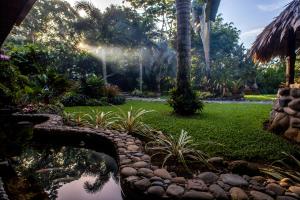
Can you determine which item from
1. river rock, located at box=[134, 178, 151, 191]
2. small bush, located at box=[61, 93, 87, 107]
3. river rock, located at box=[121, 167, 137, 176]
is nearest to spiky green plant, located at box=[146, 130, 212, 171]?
river rock, located at box=[121, 167, 137, 176]

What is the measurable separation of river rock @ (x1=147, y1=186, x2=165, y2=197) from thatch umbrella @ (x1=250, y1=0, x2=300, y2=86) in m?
4.63

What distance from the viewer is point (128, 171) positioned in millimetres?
3262

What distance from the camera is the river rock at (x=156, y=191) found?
2.79 meters

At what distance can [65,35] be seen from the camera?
22.7 m

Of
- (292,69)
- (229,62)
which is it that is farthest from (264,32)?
(229,62)

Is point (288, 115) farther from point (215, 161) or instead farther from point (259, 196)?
point (259, 196)

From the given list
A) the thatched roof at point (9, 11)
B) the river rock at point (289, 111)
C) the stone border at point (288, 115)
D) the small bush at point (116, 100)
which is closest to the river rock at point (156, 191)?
the thatched roof at point (9, 11)

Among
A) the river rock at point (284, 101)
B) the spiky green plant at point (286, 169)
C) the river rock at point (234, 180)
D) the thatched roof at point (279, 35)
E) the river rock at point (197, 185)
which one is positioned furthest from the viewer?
the thatched roof at point (279, 35)

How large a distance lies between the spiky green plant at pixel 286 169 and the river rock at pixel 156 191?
1568mm

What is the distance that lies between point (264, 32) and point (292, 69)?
1354 mm

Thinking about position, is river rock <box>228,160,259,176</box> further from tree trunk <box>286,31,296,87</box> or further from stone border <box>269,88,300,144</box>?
tree trunk <box>286,31,296,87</box>

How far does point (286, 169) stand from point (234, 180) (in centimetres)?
116

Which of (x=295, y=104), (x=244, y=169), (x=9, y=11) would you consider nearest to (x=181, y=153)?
(x=244, y=169)

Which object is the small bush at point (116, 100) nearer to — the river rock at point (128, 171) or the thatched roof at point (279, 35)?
the thatched roof at point (279, 35)
